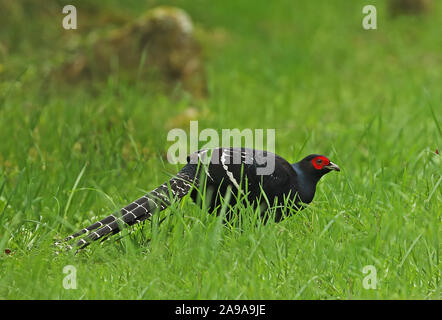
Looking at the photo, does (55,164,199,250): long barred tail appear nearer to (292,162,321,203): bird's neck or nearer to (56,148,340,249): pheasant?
(56,148,340,249): pheasant

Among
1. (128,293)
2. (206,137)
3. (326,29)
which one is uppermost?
(326,29)

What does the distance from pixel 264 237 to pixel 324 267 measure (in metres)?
0.33

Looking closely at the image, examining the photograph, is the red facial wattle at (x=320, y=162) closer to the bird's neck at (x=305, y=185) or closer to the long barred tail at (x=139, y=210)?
the bird's neck at (x=305, y=185)

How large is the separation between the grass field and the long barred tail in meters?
0.09

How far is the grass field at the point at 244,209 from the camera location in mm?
2977

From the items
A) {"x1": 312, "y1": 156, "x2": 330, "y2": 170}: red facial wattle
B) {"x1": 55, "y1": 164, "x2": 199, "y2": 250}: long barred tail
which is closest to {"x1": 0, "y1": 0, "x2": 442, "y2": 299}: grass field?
{"x1": 55, "y1": 164, "x2": 199, "y2": 250}: long barred tail

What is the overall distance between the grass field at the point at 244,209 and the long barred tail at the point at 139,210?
3.5 inches

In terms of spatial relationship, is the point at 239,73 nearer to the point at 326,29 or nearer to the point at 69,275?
the point at 326,29

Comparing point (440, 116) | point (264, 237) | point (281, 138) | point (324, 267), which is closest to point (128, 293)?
point (264, 237)

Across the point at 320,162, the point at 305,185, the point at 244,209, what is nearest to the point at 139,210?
the point at 244,209

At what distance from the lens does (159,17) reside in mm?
7781

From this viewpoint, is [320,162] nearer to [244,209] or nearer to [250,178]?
[250,178]

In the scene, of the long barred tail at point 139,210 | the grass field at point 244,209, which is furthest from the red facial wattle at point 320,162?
the long barred tail at point 139,210

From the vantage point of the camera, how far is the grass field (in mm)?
2977
